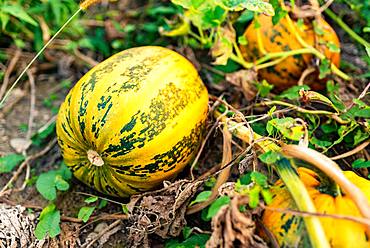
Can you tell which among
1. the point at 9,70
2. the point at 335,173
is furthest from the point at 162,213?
the point at 9,70

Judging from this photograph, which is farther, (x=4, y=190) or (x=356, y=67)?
(x=356, y=67)

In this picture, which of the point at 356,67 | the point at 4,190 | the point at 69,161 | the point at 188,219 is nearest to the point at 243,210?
the point at 188,219

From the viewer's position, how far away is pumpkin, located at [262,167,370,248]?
1.67 m

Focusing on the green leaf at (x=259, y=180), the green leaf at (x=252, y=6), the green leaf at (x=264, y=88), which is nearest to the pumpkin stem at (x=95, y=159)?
the green leaf at (x=259, y=180)

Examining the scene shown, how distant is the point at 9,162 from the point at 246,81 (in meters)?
1.21

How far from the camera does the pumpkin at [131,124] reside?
2080 mm

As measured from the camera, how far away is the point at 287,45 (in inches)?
106

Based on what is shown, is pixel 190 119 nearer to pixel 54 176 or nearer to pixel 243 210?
pixel 243 210

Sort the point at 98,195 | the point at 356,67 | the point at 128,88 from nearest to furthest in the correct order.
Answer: the point at 128,88 < the point at 98,195 < the point at 356,67

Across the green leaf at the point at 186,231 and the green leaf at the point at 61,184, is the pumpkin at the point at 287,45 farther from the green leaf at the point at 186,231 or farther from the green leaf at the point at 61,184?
the green leaf at the point at 61,184

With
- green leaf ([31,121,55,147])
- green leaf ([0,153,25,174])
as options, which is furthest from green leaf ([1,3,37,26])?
green leaf ([0,153,25,174])

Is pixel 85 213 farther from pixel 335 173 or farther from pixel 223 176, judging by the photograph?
pixel 335 173

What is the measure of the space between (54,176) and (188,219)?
0.66 m

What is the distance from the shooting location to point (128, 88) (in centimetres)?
214
